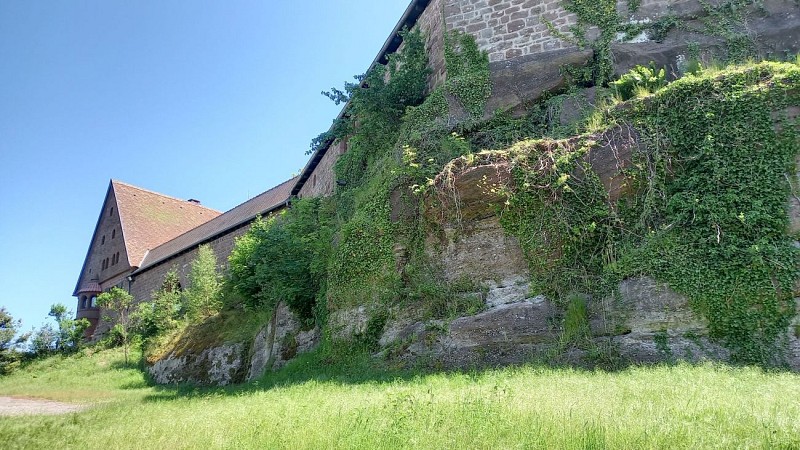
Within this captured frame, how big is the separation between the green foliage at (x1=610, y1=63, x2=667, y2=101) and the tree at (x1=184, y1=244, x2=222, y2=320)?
14.4 meters

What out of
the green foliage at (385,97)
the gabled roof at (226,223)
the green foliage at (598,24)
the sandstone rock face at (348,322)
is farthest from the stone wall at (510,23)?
the gabled roof at (226,223)

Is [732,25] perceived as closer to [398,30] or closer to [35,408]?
[398,30]

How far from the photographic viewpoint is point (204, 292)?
2059cm

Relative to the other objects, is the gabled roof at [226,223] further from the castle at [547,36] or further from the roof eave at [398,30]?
the castle at [547,36]

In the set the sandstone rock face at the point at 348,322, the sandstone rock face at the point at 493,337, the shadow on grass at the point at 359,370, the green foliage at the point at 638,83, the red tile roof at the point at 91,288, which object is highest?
the red tile roof at the point at 91,288

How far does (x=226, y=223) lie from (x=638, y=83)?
76.3 ft

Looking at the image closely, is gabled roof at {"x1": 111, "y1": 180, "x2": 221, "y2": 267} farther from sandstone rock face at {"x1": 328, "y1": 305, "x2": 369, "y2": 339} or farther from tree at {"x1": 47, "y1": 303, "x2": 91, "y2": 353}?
sandstone rock face at {"x1": 328, "y1": 305, "x2": 369, "y2": 339}

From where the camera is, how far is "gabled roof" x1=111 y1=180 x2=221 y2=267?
34688 mm

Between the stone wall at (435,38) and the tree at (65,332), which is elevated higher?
the stone wall at (435,38)

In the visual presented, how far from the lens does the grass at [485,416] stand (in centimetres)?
406

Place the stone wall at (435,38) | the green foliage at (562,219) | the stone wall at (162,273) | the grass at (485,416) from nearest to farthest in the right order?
the grass at (485,416) < the green foliage at (562,219) < the stone wall at (435,38) < the stone wall at (162,273)

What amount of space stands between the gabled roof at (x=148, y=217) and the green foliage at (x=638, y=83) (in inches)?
1204

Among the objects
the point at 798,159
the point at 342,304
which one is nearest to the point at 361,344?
the point at 342,304

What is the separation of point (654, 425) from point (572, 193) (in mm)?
4876
